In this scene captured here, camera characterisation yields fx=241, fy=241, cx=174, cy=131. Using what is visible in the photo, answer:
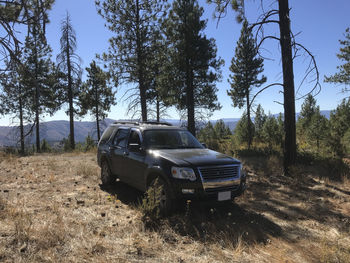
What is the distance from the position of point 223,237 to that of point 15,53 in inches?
195

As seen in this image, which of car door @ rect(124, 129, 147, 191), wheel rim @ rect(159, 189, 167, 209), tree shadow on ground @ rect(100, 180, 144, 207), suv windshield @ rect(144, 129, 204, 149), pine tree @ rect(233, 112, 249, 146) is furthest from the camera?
pine tree @ rect(233, 112, 249, 146)

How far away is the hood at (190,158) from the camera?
4583 mm

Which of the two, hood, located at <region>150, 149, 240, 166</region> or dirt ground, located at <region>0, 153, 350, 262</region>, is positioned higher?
hood, located at <region>150, 149, 240, 166</region>

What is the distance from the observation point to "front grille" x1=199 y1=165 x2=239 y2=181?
14.9 feet

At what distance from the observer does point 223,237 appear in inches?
156

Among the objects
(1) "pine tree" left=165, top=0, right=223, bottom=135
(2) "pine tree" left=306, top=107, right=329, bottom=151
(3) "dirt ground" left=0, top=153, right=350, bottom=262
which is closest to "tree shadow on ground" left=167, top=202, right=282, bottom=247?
(3) "dirt ground" left=0, top=153, right=350, bottom=262

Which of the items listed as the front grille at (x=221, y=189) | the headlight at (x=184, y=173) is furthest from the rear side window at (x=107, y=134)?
the front grille at (x=221, y=189)

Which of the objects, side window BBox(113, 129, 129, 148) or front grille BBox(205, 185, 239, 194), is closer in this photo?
front grille BBox(205, 185, 239, 194)

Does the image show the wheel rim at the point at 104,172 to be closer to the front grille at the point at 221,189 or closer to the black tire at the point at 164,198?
the black tire at the point at 164,198

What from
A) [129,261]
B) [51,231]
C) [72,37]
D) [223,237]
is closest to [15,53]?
[51,231]

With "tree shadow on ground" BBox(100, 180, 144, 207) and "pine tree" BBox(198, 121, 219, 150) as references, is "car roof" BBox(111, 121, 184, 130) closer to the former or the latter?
"tree shadow on ground" BBox(100, 180, 144, 207)

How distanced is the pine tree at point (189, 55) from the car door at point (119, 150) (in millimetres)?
10194

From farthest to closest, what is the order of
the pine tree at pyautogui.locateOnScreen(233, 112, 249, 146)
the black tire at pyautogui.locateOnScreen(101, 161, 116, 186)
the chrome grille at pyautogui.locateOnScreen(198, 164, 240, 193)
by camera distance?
the pine tree at pyautogui.locateOnScreen(233, 112, 249, 146), the black tire at pyautogui.locateOnScreen(101, 161, 116, 186), the chrome grille at pyautogui.locateOnScreen(198, 164, 240, 193)

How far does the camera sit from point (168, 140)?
235 inches
